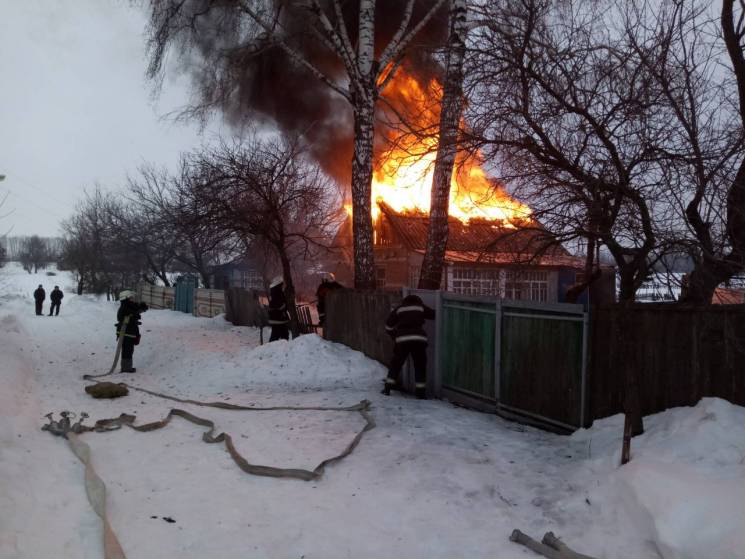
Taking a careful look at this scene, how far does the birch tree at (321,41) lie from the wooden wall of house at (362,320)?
30.2 inches

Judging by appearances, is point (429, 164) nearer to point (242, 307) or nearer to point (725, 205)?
point (725, 205)

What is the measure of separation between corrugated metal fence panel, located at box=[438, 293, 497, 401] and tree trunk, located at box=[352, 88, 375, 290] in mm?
3661

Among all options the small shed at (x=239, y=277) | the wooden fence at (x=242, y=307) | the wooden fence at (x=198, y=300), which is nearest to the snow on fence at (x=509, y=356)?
the wooden fence at (x=242, y=307)

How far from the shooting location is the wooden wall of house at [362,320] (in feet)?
28.7

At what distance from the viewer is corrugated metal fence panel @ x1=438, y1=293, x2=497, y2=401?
6.57 meters

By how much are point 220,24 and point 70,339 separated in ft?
28.4

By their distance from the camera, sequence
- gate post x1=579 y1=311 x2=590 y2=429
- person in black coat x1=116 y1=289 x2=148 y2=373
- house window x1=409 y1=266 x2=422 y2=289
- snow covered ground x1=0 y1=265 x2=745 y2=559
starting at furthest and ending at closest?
house window x1=409 y1=266 x2=422 y2=289, person in black coat x1=116 y1=289 x2=148 y2=373, gate post x1=579 y1=311 x2=590 y2=429, snow covered ground x1=0 y1=265 x2=745 y2=559

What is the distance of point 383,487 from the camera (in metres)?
4.25

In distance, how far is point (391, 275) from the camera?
77.6 feet

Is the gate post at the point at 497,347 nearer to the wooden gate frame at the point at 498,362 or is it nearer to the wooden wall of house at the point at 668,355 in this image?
the wooden gate frame at the point at 498,362

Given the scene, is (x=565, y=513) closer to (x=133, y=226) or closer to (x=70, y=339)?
(x=70, y=339)

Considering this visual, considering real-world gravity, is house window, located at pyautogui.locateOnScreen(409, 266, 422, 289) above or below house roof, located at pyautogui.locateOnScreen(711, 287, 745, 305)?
above

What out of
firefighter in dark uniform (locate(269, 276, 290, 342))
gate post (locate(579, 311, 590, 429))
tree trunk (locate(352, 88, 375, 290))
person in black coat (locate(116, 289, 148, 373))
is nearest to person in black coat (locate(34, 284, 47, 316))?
person in black coat (locate(116, 289, 148, 373))

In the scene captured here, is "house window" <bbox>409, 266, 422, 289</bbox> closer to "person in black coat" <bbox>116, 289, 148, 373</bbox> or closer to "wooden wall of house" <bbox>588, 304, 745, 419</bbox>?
"person in black coat" <bbox>116, 289, 148, 373</bbox>
